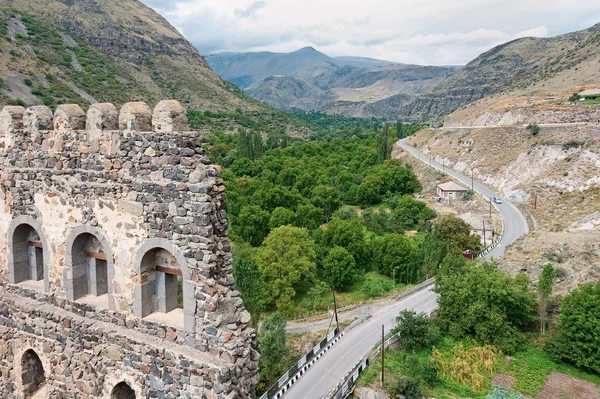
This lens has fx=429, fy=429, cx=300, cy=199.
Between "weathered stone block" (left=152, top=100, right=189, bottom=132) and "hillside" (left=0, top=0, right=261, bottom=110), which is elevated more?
"hillside" (left=0, top=0, right=261, bottom=110)

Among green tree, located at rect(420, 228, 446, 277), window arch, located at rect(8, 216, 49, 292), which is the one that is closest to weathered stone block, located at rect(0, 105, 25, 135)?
window arch, located at rect(8, 216, 49, 292)

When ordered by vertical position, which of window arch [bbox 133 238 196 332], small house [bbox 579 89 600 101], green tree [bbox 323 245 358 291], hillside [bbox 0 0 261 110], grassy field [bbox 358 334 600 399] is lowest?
grassy field [bbox 358 334 600 399]

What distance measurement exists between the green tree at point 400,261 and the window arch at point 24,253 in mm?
29964

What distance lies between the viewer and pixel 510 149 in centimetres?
5991

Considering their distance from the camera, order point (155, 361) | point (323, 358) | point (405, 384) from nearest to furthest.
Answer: point (155, 361)
point (405, 384)
point (323, 358)

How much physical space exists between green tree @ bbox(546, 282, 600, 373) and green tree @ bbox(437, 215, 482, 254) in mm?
13896

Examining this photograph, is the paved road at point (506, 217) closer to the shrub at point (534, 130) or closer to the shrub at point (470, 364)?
the shrub at point (534, 130)

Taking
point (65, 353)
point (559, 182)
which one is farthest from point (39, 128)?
point (559, 182)

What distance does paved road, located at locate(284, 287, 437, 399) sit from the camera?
779 inches

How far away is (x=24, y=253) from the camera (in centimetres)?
993

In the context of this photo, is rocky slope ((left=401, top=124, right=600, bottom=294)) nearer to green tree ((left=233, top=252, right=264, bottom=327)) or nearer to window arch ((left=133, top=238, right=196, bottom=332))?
green tree ((left=233, top=252, right=264, bottom=327))

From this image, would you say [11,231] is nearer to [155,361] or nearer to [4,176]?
[4,176]

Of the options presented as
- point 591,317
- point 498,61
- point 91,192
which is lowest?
point 591,317

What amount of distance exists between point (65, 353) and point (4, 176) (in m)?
4.19
